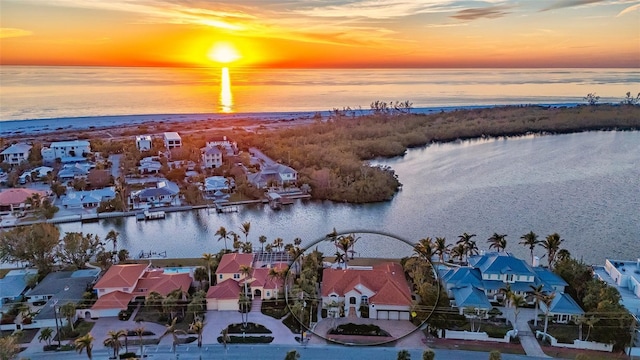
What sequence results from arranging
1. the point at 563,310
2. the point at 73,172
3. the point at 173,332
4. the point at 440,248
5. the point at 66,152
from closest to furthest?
the point at 173,332 < the point at 563,310 < the point at 440,248 < the point at 73,172 < the point at 66,152

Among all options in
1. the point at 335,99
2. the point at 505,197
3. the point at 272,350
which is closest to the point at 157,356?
the point at 272,350

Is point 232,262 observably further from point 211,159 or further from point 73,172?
point 73,172

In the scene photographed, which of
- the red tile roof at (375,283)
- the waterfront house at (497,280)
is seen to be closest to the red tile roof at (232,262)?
the red tile roof at (375,283)

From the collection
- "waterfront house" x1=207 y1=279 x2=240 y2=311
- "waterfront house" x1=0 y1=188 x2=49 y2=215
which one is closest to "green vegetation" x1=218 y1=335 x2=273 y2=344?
"waterfront house" x1=207 y1=279 x2=240 y2=311

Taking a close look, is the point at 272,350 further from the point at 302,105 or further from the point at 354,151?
the point at 302,105

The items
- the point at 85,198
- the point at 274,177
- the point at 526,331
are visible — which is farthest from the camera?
the point at 274,177

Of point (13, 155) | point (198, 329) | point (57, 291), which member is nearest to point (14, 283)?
point (57, 291)
